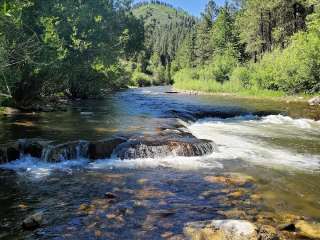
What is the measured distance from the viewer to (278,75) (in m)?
46.5

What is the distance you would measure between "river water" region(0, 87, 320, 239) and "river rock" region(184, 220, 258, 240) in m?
0.40

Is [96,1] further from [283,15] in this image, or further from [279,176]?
[283,15]

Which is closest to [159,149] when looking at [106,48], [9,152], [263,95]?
[9,152]

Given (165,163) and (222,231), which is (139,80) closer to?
(165,163)

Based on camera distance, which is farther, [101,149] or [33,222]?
[101,149]

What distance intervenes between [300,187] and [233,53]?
213 ft

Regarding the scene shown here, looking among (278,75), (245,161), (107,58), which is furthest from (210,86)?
(245,161)

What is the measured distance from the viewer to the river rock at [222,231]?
344 inches

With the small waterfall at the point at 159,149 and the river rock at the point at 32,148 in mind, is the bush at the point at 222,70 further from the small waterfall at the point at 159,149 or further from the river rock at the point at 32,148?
the river rock at the point at 32,148

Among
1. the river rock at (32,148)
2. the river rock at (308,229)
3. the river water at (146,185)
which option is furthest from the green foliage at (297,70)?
the river rock at (308,229)

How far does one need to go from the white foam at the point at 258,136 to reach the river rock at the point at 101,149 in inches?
175

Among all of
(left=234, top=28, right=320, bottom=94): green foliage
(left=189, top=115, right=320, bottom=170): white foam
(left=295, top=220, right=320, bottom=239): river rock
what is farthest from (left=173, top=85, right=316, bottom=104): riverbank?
(left=295, top=220, right=320, bottom=239): river rock

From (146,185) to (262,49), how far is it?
64.7 metres

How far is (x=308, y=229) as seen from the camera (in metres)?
9.58
